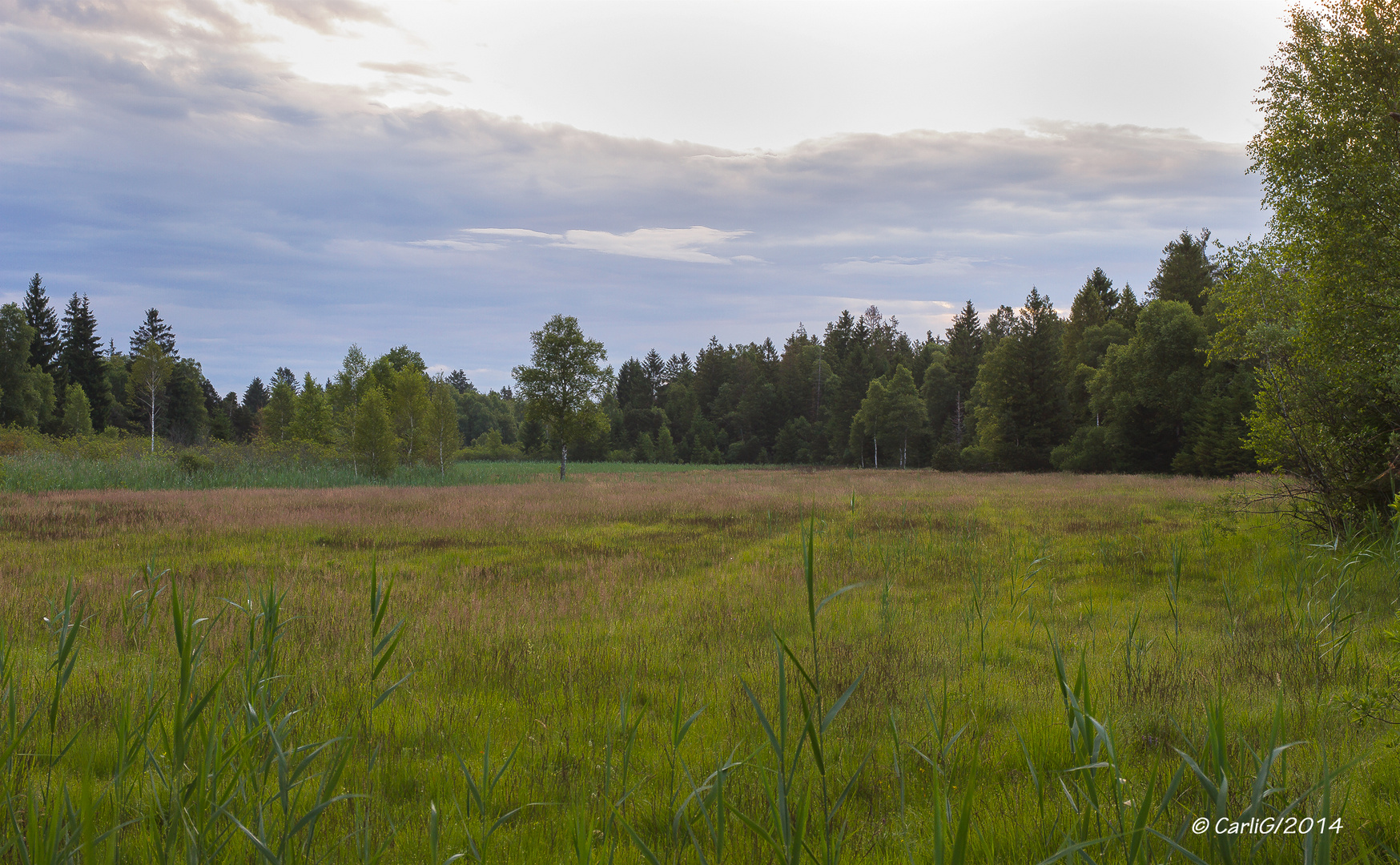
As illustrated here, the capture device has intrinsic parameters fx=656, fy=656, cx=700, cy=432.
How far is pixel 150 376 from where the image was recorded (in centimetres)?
5997

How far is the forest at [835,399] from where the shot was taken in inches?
1647

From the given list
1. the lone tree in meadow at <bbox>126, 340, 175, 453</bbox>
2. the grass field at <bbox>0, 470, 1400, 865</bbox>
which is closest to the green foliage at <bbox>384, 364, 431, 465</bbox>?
the lone tree in meadow at <bbox>126, 340, 175, 453</bbox>

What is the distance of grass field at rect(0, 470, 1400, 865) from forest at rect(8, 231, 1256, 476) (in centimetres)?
1029

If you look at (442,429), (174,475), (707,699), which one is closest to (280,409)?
(442,429)

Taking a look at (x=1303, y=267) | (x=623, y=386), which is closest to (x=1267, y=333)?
(x=1303, y=267)

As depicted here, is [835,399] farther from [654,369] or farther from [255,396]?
[255,396]

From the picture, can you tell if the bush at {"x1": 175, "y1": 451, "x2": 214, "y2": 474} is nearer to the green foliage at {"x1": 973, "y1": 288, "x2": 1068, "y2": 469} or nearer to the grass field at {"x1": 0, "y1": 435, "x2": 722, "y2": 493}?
the grass field at {"x1": 0, "y1": 435, "x2": 722, "y2": 493}

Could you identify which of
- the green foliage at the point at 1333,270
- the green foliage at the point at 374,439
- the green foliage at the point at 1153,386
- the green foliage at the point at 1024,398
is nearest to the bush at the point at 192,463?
the green foliage at the point at 374,439

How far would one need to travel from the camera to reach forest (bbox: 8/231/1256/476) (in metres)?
41.8

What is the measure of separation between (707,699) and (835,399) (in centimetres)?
7825

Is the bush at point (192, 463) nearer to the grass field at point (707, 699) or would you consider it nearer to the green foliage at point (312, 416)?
the grass field at point (707, 699)

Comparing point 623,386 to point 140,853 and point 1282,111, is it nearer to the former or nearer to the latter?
point 1282,111

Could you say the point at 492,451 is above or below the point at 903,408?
below

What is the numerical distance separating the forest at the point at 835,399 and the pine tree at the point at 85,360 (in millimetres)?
149
